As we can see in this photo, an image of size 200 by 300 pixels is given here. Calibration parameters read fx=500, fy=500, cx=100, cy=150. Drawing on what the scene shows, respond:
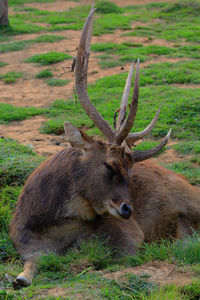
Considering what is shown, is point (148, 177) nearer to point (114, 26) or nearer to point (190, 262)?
point (190, 262)

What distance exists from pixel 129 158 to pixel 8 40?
10.6 metres

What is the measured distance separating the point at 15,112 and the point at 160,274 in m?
5.75

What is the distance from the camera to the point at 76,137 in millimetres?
4293

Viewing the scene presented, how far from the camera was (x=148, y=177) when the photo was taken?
5152 mm

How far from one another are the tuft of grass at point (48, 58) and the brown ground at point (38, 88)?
19 centimetres

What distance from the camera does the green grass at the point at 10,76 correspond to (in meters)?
10.7

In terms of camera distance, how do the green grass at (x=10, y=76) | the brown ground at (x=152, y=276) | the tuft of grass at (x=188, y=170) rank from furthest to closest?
the green grass at (x=10, y=76) → the tuft of grass at (x=188, y=170) → the brown ground at (x=152, y=276)

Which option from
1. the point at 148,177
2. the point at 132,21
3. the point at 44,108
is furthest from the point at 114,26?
the point at 148,177

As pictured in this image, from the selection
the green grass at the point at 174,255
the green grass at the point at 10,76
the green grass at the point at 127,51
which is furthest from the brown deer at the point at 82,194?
the green grass at the point at 127,51

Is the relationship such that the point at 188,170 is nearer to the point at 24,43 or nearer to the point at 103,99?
the point at 103,99

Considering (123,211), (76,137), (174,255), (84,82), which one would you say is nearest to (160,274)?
(174,255)

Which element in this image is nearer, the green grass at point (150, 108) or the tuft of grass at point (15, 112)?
the green grass at point (150, 108)

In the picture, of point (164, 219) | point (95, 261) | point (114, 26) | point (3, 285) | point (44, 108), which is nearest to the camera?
point (3, 285)

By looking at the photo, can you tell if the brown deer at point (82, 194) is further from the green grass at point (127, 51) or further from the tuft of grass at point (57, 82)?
the green grass at point (127, 51)
